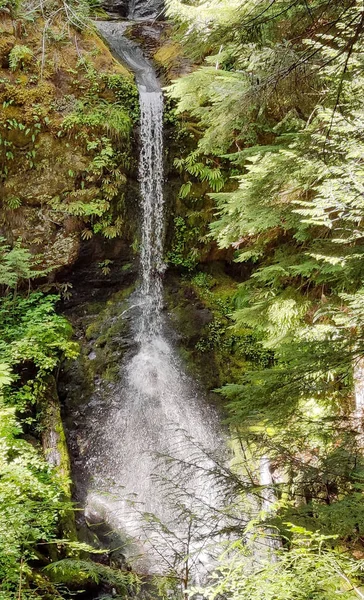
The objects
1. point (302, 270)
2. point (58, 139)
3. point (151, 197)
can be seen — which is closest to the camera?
point (302, 270)

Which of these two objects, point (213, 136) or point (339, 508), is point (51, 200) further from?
point (339, 508)

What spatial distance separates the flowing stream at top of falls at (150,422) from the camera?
5.34 m

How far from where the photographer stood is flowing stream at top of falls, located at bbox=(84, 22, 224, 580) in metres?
5.34

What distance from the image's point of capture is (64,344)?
6258mm

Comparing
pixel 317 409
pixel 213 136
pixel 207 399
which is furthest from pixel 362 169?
pixel 207 399

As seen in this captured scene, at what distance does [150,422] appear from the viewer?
22.9 ft

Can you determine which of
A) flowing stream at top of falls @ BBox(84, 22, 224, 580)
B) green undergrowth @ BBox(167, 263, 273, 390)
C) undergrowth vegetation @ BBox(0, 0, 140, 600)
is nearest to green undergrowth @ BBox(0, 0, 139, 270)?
undergrowth vegetation @ BBox(0, 0, 140, 600)

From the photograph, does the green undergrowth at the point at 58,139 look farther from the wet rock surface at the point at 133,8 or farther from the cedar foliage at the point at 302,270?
the wet rock surface at the point at 133,8

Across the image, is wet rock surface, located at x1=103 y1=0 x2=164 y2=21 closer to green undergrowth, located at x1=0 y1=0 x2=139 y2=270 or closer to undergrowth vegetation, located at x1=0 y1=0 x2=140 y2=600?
undergrowth vegetation, located at x1=0 y1=0 x2=140 y2=600

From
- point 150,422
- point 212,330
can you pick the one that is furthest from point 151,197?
point 150,422

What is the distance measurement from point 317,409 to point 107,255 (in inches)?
235

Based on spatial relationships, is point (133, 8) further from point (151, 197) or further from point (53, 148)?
point (151, 197)

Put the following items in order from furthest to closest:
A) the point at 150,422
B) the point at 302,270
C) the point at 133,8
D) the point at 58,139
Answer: the point at 133,8
the point at 58,139
the point at 150,422
the point at 302,270

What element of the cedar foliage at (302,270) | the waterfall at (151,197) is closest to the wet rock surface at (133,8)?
the waterfall at (151,197)
